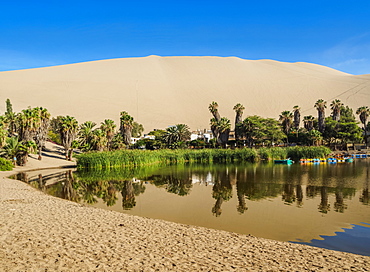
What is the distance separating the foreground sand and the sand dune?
286 ft

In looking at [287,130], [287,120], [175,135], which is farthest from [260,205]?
[287,130]

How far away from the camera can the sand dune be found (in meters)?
107

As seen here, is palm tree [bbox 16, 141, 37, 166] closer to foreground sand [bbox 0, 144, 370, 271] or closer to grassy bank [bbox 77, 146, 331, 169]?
grassy bank [bbox 77, 146, 331, 169]

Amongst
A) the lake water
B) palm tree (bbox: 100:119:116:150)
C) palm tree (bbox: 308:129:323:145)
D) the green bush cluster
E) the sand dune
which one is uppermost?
the sand dune

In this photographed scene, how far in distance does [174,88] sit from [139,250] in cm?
12396

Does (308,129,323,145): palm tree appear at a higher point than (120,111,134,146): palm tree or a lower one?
lower

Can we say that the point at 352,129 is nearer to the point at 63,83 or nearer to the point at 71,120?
the point at 71,120

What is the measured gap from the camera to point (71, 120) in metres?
47.8

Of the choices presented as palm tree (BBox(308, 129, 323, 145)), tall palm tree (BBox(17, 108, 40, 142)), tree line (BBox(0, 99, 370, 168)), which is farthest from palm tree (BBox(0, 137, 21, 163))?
palm tree (BBox(308, 129, 323, 145))

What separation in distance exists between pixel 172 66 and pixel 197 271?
153 meters

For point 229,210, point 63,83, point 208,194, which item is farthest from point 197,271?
point 63,83

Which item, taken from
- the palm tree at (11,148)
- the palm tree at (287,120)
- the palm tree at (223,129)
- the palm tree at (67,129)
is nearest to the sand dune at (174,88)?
the palm tree at (223,129)

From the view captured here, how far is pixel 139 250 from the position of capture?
8031 mm

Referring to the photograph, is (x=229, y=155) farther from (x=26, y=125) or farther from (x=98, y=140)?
(x=26, y=125)
